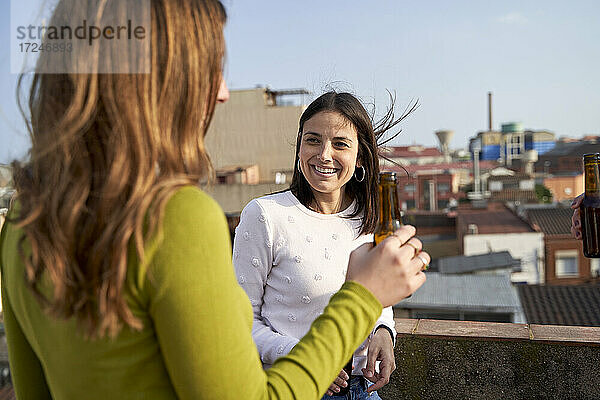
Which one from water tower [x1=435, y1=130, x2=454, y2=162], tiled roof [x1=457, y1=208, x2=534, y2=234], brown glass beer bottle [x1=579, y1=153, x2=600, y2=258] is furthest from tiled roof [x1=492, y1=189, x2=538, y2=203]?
brown glass beer bottle [x1=579, y1=153, x2=600, y2=258]

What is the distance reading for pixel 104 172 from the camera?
92 cm

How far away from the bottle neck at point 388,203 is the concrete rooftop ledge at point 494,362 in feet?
4.86

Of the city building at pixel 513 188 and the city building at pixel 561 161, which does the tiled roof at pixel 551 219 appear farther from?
the city building at pixel 561 161

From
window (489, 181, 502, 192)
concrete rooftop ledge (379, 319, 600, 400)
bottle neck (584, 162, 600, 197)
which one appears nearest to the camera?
bottle neck (584, 162, 600, 197)

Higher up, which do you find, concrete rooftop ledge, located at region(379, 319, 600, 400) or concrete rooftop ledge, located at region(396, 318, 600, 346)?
concrete rooftop ledge, located at region(396, 318, 600, 346)

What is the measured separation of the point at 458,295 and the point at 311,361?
11.2 meters

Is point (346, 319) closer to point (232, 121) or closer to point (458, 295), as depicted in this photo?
point (458, 295)

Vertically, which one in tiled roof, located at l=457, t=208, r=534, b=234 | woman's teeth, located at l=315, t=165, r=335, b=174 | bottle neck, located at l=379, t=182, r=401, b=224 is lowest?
tiled roof, located at l=457, t=208, r=534, b=234

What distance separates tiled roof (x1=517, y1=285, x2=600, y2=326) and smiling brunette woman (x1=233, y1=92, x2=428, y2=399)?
9.62m

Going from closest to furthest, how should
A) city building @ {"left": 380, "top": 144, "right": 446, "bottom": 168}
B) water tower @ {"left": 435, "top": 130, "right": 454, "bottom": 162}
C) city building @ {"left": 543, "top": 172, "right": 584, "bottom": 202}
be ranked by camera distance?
city building @ {"left": 543, "top": 172, "right": 584, "bottom": 202}
water tower @ {"left": 435, "top": 130, "right": 454, "bottom": 162}
city building @ {"left": 380, "top": 144, "right": 446, "bottom": 168}

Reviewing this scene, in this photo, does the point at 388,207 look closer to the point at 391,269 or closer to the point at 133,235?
the point at 391,269

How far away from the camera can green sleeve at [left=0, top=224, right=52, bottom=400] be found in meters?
1.18

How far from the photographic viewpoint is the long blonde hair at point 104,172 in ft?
2.99

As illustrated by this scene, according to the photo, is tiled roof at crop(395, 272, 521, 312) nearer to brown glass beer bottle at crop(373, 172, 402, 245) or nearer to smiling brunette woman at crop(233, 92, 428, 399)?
smiling brunette woman at crop(233, 92, 428, 399)
